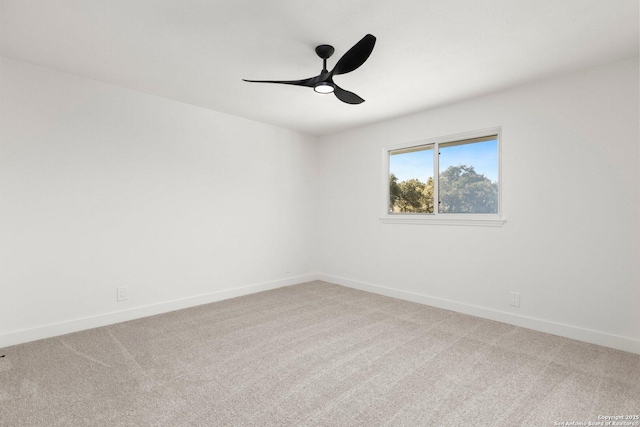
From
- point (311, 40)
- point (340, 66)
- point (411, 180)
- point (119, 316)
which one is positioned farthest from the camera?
point (411, 180)

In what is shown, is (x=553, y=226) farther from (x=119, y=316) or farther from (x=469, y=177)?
(x=119, y=316)

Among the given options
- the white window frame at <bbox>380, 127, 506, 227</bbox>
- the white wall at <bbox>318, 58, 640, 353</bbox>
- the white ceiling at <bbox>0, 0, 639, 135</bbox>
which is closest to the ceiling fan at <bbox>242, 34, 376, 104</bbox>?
the white ceiling at <bbox>0, 0, 639, 135</bbox>

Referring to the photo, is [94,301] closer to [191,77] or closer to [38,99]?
[38,99]

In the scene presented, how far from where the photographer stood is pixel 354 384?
2047 mm

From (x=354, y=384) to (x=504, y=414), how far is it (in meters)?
0.84

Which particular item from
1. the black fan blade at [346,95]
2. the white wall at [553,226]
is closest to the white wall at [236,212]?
the white wall at [553,226]

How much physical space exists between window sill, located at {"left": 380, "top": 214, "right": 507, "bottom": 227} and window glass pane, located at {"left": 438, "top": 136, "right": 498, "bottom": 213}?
0.44ft

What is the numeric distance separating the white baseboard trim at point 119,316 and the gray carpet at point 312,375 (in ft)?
0.32

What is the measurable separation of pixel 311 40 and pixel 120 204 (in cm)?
244

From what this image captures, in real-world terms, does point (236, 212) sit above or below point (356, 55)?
below

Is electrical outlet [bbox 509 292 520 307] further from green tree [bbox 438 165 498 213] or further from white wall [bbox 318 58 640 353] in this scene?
green tree [bbox 438 165 498 213]

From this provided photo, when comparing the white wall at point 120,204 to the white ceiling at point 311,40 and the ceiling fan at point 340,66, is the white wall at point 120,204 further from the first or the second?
the ceiling fan at point 340,66

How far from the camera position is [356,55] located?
200 centimetres

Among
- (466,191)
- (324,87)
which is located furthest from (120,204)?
(466,191)
